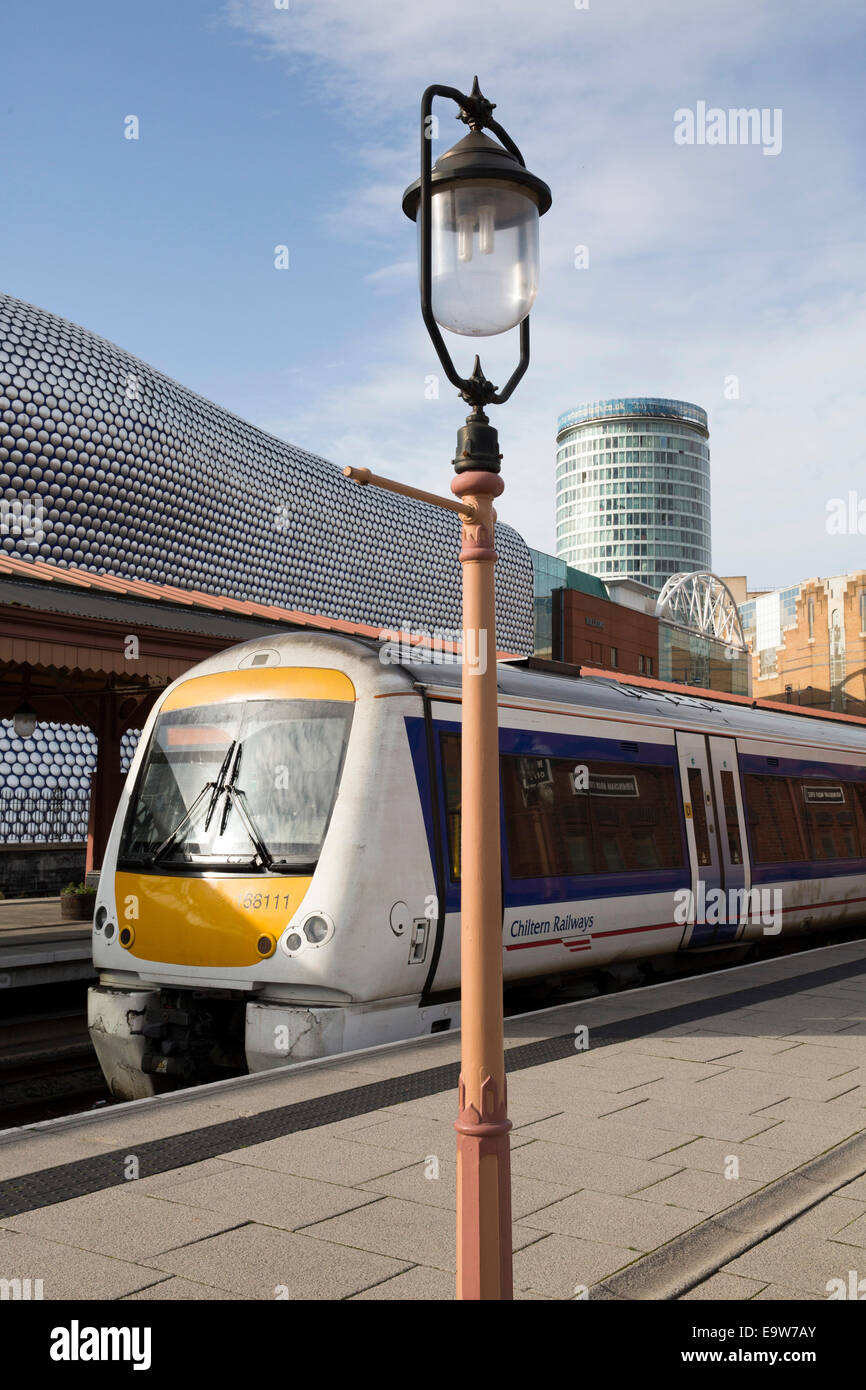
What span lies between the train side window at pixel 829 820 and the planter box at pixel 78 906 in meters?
9.56

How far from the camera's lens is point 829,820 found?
52.3 feet

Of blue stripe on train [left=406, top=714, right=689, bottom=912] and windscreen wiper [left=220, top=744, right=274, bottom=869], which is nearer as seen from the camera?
windscreen wiper [left=220, top=744, right=274, bottom=869]

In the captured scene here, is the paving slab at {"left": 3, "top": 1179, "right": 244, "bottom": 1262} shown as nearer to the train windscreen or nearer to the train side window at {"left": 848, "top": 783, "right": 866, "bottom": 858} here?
the train windscreen

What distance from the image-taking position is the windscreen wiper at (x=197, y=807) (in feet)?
29.0

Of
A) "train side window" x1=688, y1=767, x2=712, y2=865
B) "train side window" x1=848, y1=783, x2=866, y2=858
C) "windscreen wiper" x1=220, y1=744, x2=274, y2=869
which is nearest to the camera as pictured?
"windscreen wiper" x1=220, y1=744, x2=274, y2=869

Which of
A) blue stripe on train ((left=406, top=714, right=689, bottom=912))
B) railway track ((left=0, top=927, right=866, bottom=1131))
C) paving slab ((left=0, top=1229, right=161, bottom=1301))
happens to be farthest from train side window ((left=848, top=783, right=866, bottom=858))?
paving slab ((left=0, top=1229, right=161, bottom=1301))

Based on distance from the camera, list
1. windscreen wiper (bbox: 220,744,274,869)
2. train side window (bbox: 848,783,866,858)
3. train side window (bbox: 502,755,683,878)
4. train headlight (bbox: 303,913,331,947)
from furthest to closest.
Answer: train side window (bbox: 848,783,866,858)
train side window (bbox: 502,755,683,878)
windscreen wiper (bbox: 220,744,274,869)
train headlight (bbox: 303,913,331,947)

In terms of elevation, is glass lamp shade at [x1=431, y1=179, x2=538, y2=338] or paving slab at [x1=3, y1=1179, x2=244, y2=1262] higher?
glass lamp shade at [x1=431, y1=179, x2=538, y2=338]

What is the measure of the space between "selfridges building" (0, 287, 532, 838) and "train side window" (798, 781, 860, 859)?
2156cm

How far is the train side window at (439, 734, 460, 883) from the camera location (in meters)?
8.97

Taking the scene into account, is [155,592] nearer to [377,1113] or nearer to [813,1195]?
[377,1113]

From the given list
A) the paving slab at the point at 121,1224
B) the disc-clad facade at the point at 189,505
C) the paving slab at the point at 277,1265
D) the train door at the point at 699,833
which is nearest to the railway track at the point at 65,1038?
the train door at the point at 699,833

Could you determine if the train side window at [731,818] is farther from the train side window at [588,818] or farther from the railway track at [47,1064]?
the railway track at [47,1064]

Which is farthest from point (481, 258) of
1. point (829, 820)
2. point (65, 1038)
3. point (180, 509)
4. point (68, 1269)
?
point (180, 509)
